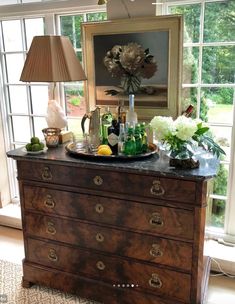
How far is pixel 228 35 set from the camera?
210 cm

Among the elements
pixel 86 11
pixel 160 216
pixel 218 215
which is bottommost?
pixel 218 215

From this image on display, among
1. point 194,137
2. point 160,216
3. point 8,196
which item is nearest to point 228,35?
point 194,137

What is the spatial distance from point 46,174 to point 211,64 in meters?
1.30

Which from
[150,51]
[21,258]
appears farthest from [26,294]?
[150,51]

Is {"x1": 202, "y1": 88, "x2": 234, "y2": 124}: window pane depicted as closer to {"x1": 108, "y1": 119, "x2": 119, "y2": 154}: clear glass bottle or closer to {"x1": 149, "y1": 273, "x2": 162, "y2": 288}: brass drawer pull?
{"x1": 108, "y1": 119, "x2": 119, "y2": 154}: clear glass bottle

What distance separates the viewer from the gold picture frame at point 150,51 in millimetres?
2068

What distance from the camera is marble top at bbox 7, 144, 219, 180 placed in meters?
1.62

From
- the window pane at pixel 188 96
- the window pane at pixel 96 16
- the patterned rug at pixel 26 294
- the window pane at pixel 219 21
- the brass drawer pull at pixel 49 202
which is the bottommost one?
the patterned rug at pixel 26 294

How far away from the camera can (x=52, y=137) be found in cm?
215

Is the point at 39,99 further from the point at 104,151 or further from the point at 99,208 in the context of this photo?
the point at 99,208

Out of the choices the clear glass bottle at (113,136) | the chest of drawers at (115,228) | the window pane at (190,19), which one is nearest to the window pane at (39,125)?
the chest of drawers at (115,228)

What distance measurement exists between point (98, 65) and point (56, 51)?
0.38 meters

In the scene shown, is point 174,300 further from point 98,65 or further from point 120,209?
point 98,65

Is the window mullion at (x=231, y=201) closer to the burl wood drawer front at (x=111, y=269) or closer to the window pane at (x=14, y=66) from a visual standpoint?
the burl wood drawer front at (x=111, y=269)
